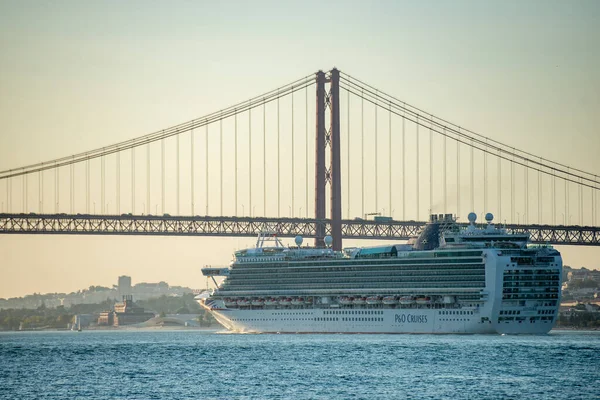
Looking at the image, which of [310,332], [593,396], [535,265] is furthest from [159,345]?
[593,396]

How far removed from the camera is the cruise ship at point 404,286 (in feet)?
295

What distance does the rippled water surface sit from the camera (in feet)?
190

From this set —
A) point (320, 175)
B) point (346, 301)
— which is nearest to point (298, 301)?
point (346, 301)

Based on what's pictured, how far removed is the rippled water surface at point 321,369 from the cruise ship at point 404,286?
238 centimetres

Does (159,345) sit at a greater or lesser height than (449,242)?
lesser

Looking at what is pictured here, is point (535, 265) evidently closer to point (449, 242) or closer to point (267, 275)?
point (449, 242)

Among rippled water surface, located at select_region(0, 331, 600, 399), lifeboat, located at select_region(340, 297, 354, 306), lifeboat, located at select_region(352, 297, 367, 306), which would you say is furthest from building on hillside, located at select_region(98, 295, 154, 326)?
rippled water surface, located at select_region(0, 331, 600, 399)

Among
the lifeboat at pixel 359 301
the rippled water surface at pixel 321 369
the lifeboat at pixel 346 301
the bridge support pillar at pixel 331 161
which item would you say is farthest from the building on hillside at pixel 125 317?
the rippled water surface at pixel 321 369

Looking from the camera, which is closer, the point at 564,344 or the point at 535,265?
the point at 564,344

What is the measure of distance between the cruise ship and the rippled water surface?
238 cm

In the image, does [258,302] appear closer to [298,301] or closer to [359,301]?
[298,301]

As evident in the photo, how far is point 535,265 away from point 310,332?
15.8m

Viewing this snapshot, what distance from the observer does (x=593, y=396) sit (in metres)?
55.7

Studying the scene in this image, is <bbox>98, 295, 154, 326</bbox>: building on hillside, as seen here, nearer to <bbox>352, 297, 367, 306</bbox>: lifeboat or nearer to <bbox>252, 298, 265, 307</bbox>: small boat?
<bbox>252, 298, 265, 307</bbox>: small boat
